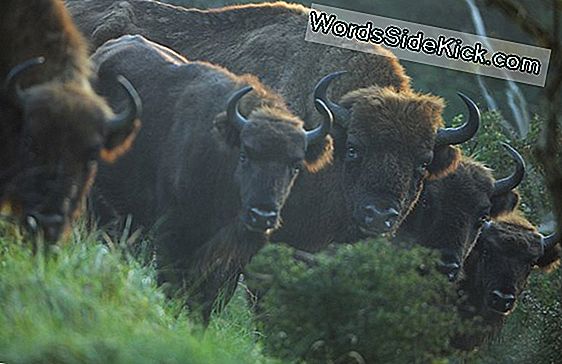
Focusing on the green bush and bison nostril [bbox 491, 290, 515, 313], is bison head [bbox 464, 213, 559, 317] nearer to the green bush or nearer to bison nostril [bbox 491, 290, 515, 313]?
bison nostril [bbox 491, 290, 515, 313]

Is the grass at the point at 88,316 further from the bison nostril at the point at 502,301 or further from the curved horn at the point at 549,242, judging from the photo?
the curved horn at the point at 549,242

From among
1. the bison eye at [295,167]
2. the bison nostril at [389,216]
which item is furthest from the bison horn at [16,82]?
the bison nostril at [389,216]

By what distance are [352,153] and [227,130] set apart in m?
1.22

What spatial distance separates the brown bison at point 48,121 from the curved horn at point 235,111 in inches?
37.6

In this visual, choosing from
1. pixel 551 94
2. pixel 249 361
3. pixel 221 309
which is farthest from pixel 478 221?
pixel 551 94

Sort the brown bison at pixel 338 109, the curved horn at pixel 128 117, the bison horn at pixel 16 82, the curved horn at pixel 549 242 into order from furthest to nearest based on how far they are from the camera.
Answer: the curved horn at pixel 549 242 → the brown bison at pixel 338 109 → the curved horn at pixel 128 117 → the bison horn at pixel 16 82

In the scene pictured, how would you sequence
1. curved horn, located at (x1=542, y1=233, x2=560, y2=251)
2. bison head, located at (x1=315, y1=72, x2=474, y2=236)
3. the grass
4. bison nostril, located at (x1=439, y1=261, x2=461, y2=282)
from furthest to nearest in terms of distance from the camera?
curved horn, located at (x1=542, y1=233, x2=560, y2=251)
bison nostril, located at (x1=439, y1=261, x2=461, y2=282)
bison head, located at (x1=315, y1=72, x2=474, y2=236)
the grass

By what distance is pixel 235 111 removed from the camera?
26.3ft

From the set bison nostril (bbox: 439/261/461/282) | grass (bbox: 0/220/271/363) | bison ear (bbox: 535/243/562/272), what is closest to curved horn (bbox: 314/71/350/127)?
bison nostril (bbox: 439/261/461/282)

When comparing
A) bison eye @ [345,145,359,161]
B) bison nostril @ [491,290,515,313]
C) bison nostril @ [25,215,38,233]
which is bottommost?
bison nostril @ [491,290,515,313]

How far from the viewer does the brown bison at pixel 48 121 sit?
6.62m

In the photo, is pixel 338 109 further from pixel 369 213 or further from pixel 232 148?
pixel 232 148

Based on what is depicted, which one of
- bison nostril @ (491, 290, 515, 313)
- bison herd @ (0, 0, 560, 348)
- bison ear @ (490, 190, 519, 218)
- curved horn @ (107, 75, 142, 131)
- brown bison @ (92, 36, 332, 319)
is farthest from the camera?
bison ear @ (490, 190, 519, 218)

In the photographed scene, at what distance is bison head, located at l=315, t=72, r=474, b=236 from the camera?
8.62 metres
